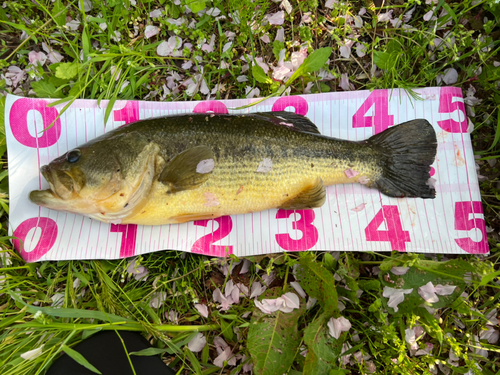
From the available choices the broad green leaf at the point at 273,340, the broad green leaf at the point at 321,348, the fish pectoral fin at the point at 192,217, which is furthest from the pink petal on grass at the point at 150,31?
the broad green leaf at the point at 321,348

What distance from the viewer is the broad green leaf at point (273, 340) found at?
220 centimetres

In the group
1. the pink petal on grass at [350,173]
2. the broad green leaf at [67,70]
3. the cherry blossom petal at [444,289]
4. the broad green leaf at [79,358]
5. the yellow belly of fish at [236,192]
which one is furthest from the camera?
the broad green leaf at [67,70]

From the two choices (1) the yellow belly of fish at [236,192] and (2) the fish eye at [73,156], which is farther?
(1) the yellow belly of fish at [236,192]

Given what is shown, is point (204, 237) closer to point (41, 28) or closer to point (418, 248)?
point (418, 248)

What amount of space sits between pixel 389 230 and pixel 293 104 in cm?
155

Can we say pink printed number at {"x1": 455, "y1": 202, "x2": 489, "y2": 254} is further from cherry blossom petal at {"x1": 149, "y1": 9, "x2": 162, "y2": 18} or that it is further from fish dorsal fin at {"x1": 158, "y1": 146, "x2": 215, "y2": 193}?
cherry blossom petal at {"x1": 149, "y1": 9, "x2": 162, "y2": 18}

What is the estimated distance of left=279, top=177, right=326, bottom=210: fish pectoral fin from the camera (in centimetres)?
248

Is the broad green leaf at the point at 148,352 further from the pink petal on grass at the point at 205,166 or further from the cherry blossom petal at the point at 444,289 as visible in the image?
the cherry blossom petal at the point at 444,289

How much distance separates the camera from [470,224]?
2648 mm

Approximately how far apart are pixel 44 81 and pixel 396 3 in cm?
374

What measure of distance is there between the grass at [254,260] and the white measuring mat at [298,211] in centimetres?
13

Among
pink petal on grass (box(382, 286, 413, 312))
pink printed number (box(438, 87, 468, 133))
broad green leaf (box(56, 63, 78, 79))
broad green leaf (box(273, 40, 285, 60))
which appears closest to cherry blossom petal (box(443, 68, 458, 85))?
pink printed number (box(438, 87, 468, 133))

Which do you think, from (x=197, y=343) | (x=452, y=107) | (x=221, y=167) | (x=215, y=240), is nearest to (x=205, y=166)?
(x=221, y=167)

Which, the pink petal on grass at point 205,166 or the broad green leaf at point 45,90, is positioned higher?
the broad green leaf at point 45,90
